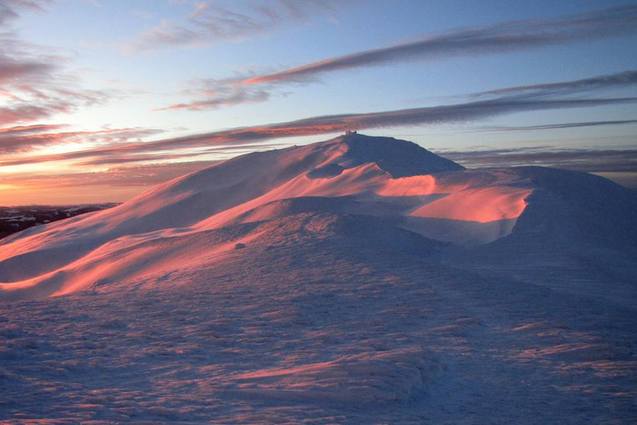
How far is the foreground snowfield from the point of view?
633 centimetres

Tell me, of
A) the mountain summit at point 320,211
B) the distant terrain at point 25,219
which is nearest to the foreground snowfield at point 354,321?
the mountain summit at point 320,211

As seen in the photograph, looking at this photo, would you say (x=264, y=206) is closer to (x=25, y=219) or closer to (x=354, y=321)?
(x=354, y=321)

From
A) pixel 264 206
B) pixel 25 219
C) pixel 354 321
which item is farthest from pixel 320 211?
pixel 25 219

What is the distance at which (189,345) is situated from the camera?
336 inches

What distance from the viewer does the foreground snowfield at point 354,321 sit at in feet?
20.8

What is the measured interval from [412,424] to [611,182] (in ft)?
71.7

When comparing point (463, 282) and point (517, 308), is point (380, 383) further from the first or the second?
point (463, 282)

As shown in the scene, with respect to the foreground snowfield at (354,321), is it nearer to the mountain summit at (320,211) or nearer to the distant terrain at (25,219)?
the mountain summit at (320,211)

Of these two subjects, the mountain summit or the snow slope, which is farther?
the snow slope

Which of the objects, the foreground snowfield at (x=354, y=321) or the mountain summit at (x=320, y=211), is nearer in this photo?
the foreground snowfield at (x=354, y=321)

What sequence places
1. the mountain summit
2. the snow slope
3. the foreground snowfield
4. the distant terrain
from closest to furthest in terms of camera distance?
the foreground snowfield, the mountain summit, the snow slope, the distant terrain

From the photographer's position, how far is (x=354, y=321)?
9648 mm

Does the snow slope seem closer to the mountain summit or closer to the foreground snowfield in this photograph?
the mountain summit

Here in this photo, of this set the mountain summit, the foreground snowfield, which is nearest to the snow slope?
the mountain summit
